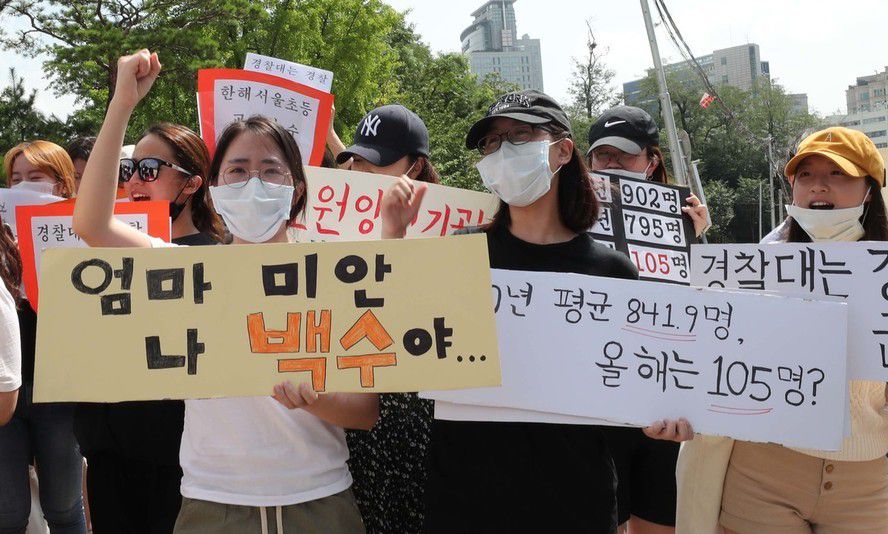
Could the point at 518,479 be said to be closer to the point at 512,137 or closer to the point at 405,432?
the point at 405,432

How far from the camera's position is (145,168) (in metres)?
3.12

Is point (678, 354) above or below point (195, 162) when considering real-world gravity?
below

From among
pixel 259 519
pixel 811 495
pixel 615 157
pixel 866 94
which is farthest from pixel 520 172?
pixel 866 94

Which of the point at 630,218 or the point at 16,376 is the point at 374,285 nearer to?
the point at 16,376

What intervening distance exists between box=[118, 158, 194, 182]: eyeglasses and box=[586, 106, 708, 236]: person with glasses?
1972mm

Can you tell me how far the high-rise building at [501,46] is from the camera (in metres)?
157

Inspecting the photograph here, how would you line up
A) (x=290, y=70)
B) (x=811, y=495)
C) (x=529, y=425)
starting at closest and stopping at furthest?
(x=529, y=425) → (x=811, y=495) → (x=290, y=70)

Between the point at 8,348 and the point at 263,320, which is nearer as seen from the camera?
the point at 263,320

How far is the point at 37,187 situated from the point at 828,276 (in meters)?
3.94

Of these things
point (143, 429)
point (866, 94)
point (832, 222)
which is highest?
point (866, 94)

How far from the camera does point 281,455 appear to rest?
221cm

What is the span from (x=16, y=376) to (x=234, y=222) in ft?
3.42

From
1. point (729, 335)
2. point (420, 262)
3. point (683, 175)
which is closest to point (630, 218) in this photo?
point (729, 335)

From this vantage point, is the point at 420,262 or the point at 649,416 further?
the point at 649,416
